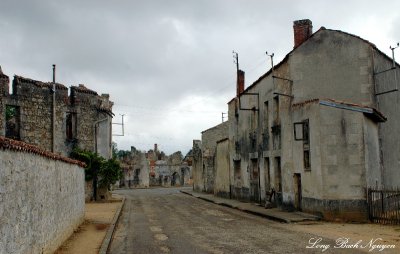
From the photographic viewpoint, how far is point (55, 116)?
95.5ft

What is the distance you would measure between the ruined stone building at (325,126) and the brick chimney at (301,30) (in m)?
0.05

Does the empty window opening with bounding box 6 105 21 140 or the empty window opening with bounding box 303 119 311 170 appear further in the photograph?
the empty window opening with bounding box 6 105 21 140

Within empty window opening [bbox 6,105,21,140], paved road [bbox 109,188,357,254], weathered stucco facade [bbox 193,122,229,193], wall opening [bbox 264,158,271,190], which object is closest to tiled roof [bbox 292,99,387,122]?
paved road [bbox 109,188,357,254]

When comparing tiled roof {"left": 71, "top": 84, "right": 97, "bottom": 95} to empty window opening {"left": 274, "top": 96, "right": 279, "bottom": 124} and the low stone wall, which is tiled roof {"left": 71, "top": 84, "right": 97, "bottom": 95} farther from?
the low stone wall

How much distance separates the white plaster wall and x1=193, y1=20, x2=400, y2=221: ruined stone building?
9901 mm

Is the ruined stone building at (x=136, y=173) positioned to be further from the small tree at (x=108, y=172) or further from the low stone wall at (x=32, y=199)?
the low stone wall at (x=32, y=199)

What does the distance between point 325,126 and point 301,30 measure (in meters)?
7.23

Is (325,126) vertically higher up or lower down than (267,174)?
higher up

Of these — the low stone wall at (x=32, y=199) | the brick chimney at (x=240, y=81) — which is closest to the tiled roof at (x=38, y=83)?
the brick chimney at (x=240, y=81)

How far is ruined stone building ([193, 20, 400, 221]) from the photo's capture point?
17.5 metres

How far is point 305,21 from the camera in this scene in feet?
76.2

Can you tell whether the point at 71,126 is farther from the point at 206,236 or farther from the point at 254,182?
the point at 206,236

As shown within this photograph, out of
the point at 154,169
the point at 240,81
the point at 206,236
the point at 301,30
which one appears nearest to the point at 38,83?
the point at 240,81

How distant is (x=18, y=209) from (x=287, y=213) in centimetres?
1465
